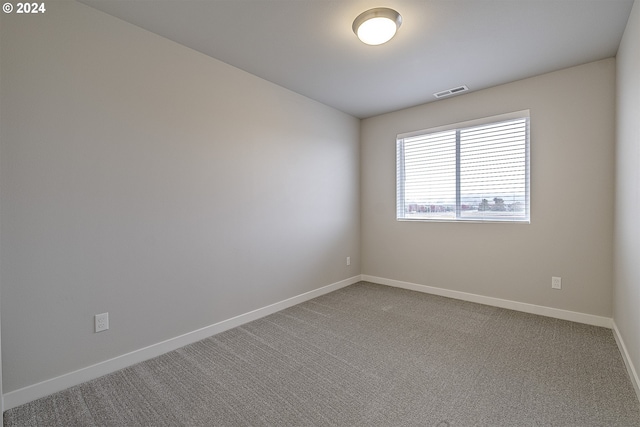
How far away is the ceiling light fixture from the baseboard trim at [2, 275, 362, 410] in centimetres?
273

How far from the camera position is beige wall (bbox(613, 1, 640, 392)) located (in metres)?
1.86

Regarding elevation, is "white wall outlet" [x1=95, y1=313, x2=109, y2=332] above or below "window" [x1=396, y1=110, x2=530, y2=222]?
below

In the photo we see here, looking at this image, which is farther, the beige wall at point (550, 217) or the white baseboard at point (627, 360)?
the beige wall at point (550, 217)

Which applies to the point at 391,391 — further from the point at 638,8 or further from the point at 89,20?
the point at 89,20

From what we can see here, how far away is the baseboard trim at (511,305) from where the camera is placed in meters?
2.83

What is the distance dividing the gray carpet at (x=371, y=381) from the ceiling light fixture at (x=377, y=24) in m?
2.46

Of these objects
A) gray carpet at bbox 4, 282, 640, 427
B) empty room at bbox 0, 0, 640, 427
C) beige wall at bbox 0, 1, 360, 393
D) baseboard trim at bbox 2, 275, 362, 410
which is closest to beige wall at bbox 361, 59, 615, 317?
empty room at bbox 0, 0, 640, 427

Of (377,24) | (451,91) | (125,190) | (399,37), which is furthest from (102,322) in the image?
(451,91)

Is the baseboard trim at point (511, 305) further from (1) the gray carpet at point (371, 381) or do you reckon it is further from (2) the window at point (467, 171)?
(2) the window at point (467, 171)

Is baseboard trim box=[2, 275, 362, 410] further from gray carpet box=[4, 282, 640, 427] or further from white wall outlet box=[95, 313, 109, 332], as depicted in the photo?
white wall outlet box=[95, 313, 109, 332]

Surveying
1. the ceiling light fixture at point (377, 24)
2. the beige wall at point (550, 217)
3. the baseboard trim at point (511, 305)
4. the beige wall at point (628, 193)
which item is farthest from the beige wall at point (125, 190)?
the beige wall at point (628, 193)

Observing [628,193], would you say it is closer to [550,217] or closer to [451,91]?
[550,217]

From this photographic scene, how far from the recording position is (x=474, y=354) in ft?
7.54

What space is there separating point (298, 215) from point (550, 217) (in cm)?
273
